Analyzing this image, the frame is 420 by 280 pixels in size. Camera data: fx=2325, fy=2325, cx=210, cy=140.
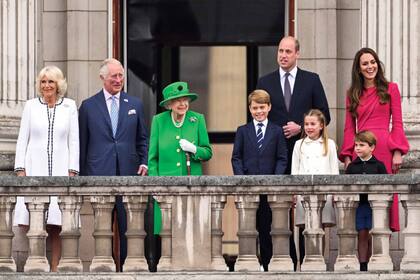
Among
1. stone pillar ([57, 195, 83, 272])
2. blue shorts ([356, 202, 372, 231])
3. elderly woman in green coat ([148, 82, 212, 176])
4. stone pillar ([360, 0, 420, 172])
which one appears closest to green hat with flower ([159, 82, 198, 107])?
Answer: elderly woman in green coat ([148, 82, 212, 176])

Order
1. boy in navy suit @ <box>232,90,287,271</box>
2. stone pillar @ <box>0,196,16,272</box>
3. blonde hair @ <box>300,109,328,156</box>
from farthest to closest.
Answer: boy in navy suit @ <box>232,90,287,271</box> → blonde hair @ <box>300,109,328,156</box> → stone pillar @ <box>0,196,16,272</box>

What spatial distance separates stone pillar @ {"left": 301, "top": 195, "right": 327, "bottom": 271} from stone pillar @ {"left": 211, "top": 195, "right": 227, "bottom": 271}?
0.81m

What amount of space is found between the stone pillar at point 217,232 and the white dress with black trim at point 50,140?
5.27 ft

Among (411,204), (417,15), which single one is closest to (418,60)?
(417,15)

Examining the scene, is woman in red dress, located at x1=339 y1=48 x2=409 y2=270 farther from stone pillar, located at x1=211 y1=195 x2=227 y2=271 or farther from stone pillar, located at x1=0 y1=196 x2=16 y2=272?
stone pillar, located at x1=0 y1=196 x2=16 y2=272

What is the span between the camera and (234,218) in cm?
2816

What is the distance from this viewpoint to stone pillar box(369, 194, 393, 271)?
75.1ft

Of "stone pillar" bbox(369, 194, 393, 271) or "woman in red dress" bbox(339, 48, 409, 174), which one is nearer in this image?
"stone pillar" bbox(369, 194, 393, 271)

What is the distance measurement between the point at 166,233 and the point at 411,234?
7.96 ft

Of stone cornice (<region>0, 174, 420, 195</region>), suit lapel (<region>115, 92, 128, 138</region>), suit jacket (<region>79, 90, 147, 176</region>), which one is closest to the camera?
stone cornice (<region>0, 174, 420, 195</region>)

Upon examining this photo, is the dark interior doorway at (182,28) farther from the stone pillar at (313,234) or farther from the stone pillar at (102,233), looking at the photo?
the stone pillar at (313,234)

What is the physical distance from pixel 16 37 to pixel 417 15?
448 centimetres

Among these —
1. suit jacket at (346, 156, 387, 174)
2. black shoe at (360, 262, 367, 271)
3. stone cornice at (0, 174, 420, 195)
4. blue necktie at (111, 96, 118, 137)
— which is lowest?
black shoe at (360, 262, 367, 271)

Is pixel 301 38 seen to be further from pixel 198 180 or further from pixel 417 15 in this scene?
pixel 198 180
